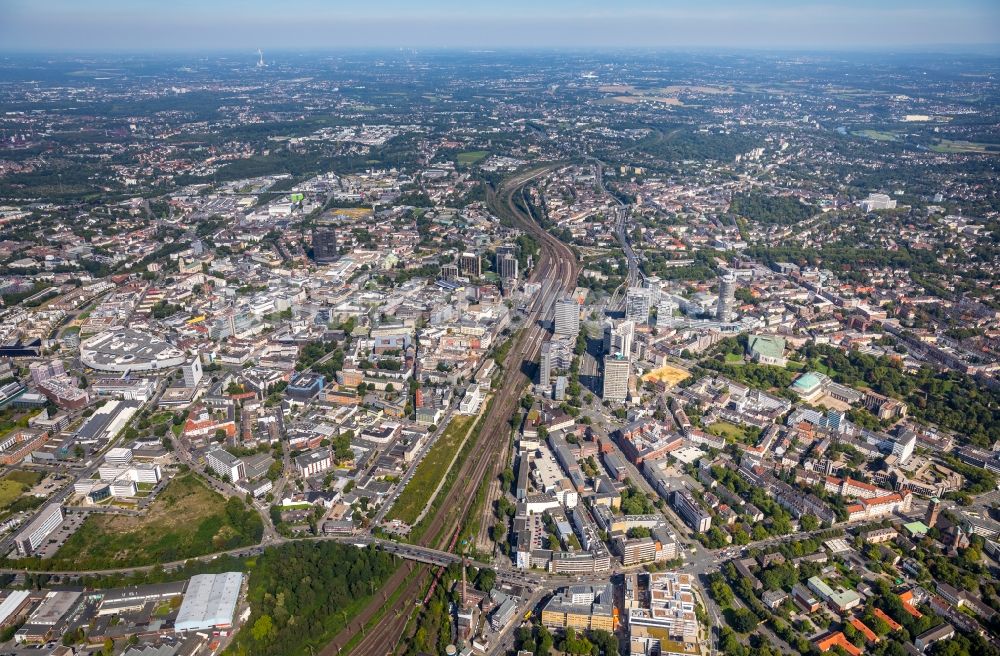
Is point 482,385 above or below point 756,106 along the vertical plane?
below

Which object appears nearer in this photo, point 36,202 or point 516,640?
point 516,640

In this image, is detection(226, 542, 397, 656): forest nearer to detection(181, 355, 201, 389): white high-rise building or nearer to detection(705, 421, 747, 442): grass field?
detection(181, 355, 201, 389): white high-rise building

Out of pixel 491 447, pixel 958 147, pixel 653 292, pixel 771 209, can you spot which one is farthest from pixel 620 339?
pixel 958 147

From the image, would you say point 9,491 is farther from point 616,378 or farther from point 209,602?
point 616,378

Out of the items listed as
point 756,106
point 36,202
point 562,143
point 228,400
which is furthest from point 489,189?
point 756,106

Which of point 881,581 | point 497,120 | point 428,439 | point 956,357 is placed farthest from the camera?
point 497,120

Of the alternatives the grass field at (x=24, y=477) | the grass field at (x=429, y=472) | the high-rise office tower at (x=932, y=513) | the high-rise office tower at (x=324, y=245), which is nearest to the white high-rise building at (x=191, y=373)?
the grass field at (x=24, y=477)

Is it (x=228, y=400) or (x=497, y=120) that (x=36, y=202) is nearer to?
(x=228, y=400)
